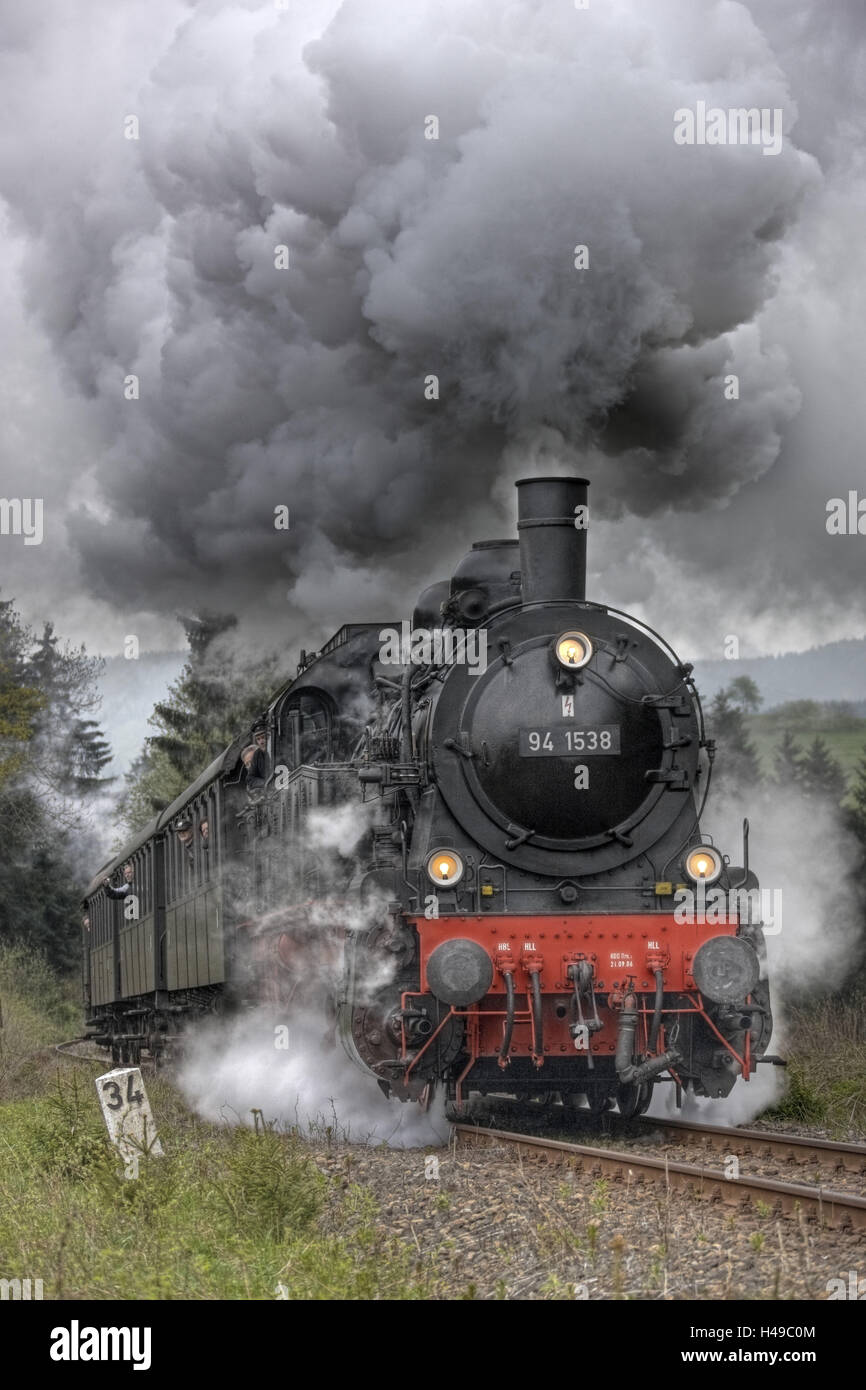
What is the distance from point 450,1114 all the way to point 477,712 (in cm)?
254

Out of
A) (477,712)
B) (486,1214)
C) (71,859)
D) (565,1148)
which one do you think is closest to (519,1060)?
(565,1148)

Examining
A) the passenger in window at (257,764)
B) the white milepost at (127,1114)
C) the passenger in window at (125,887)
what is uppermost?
the passenger in window at (257,764)

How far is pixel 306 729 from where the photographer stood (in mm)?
11555

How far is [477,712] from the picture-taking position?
31.0 feet

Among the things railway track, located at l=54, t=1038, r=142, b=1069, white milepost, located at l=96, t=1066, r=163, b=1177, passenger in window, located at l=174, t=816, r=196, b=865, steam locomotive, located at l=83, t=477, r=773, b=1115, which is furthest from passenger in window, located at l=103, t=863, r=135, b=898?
white milepost, located at l=96, t=1066, r=163, b=1177

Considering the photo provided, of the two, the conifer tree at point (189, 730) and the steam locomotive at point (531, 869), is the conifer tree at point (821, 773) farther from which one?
the steam locomotive at point (531, 869)

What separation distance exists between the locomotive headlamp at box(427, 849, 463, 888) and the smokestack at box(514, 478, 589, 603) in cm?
164

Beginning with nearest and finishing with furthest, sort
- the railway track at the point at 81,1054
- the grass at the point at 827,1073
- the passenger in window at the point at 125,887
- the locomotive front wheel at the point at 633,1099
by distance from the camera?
the locomotive front wheel at the point at 633,1099
the grass at the point at 827,1073
the passenger in window at the point at 125,887
the railway track at the point at 81,1054

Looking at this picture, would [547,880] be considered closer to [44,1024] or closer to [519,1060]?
[519,1060]

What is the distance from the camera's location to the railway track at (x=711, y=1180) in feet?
19.4

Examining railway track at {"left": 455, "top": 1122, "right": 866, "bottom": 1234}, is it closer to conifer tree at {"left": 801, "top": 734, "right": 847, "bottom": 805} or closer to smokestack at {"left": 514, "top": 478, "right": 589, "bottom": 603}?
smokestack at {"left": 514, "top": 478, "right": 589, "bottom": 603}

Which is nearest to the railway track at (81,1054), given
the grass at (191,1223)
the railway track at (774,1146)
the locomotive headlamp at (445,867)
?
the grass at (191,1223)

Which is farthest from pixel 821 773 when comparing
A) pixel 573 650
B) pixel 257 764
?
pixel 573 650

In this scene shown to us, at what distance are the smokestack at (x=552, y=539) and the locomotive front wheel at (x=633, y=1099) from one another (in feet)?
9.70
